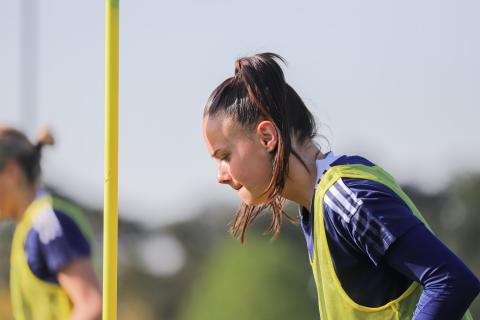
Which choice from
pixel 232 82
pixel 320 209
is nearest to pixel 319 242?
pixel 320 209

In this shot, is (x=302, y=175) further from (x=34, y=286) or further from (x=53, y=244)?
(x=34, y=286)

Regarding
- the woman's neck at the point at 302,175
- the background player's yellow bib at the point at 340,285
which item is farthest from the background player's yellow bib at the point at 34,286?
the background player's yellow bib at the point at 340,285

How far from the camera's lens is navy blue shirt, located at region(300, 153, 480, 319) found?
2.91 meters

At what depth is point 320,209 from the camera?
3.07m

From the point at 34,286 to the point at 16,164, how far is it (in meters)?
0.67

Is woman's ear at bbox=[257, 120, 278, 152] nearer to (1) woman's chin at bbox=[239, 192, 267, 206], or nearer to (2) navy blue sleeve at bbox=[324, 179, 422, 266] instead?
(1) woman's chin at bbox=[239, 192, 267, 206]

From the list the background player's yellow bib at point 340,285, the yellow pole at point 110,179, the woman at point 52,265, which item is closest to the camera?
the background player's yellow bib at point 340,285

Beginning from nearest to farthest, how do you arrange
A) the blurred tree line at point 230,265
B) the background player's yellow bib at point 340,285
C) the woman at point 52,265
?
the background player's yellow bib at point 340,285 → the woman at point 52,265 → the blurred tree line at point 230,265

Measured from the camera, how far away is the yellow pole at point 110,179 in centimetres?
340

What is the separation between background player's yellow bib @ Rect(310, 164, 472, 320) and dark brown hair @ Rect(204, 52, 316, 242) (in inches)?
7.1

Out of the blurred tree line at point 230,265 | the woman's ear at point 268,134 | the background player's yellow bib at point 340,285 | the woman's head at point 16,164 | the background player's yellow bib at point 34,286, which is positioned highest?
the woman's ear at point 268,134

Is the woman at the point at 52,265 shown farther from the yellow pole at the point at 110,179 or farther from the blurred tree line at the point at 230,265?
the blurred tree line at the point at 230,265

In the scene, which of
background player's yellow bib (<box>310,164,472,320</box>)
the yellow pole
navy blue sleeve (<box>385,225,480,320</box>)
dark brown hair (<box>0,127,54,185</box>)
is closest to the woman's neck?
background player's yellow bib (<box>310,164,472,320</box>)

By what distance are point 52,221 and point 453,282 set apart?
8.08 ft
